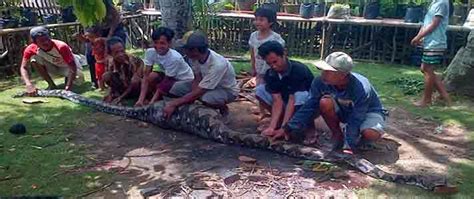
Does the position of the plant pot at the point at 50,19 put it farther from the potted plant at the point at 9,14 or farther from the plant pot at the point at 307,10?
the plant pot at the point at 307,10

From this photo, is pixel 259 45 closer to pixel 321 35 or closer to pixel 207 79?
pixel 207 79

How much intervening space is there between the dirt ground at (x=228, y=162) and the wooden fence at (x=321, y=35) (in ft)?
14.7

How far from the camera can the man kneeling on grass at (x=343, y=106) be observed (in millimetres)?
4060

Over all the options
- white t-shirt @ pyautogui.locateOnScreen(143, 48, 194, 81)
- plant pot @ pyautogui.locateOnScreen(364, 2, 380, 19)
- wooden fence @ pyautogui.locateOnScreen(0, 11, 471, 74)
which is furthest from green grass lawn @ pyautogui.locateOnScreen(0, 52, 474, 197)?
plant pot @ pyautogui.locateOnScreen(364, 2, 380, 19)

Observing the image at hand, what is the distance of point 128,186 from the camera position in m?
3.65

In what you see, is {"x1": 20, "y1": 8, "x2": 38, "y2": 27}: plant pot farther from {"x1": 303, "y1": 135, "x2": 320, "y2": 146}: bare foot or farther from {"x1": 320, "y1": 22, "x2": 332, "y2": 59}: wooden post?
{"x1": 303, "y1": 135, "x2": 320, "y2": 146}: bare foot

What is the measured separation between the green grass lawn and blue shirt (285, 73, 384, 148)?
648 millimetres

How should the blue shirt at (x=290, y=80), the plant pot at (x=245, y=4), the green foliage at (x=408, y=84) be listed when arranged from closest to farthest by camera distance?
1. the blue shirt at (x=290, y=80)
2. the green foliage at (x=408, y=84)
3. the plant pot at (x=245, y=4)

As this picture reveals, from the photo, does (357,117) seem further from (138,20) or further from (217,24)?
(138,20)

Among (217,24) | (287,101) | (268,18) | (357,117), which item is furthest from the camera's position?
(217,24)

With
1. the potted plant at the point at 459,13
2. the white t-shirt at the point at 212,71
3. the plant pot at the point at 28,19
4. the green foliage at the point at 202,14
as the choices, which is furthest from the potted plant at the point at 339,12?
the plant pot at the point at 28,19

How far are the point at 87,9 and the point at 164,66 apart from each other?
252 cm

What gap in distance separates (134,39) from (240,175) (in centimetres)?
808

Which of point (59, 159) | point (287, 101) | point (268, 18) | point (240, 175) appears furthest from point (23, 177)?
point (268, 18)
